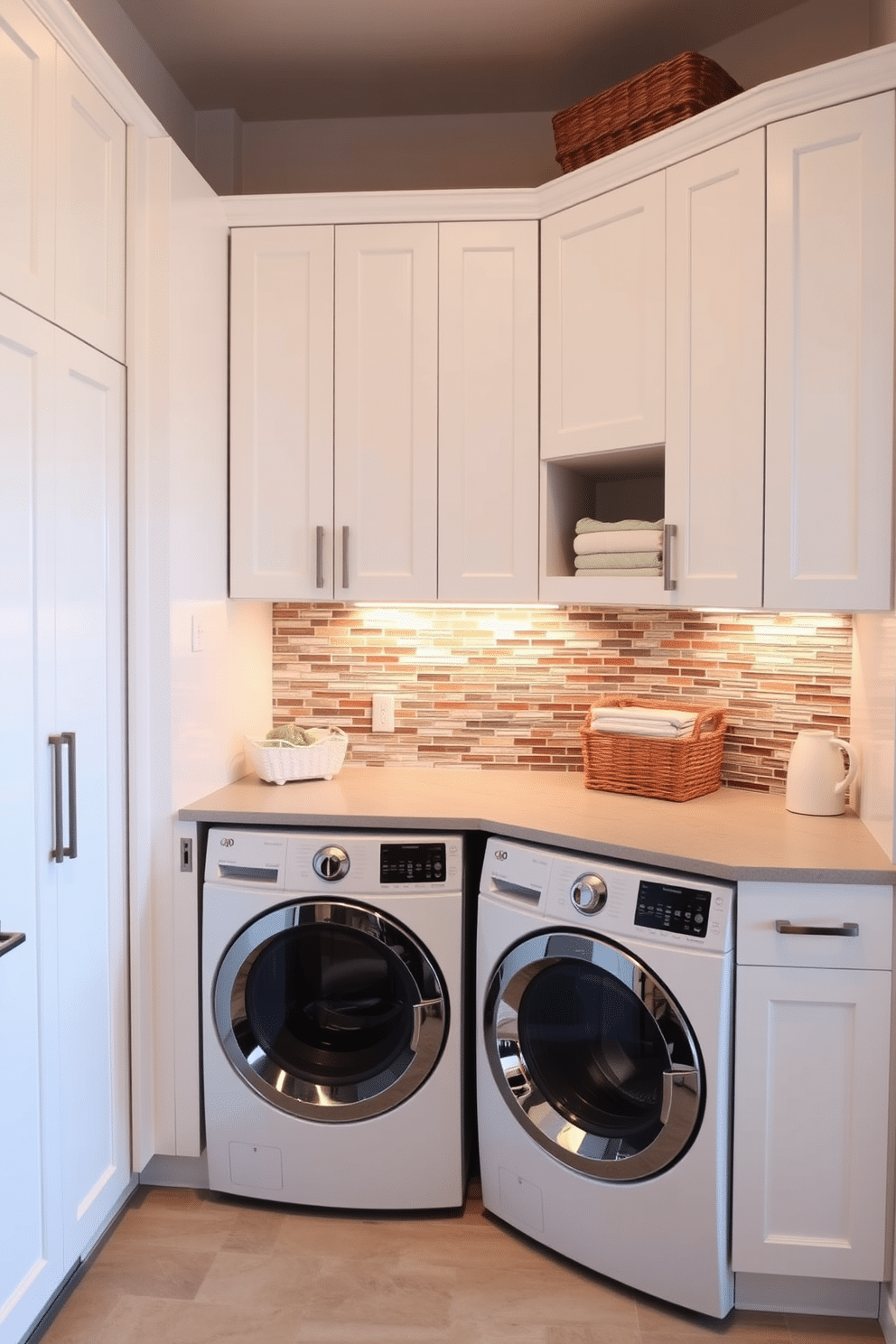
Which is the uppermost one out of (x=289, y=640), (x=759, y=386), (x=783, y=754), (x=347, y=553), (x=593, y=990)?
(x=759, y=386)

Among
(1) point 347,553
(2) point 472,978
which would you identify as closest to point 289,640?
(1) point 347,553

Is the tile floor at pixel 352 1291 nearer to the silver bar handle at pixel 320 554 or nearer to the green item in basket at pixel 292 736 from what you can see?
the green item in basket at pixel 292 736

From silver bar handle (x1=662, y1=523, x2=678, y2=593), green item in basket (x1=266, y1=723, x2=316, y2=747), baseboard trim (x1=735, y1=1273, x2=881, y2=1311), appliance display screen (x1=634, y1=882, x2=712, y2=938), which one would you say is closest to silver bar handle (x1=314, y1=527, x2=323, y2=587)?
green item in basket (x1=266, y1=723, x2=316, y2=747)

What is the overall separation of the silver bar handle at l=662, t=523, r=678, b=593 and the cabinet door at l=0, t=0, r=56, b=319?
136 centimetres

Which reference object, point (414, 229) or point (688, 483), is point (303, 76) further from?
point (688, 483)

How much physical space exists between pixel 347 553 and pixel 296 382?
18.1 inches

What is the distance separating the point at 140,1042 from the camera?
232cm

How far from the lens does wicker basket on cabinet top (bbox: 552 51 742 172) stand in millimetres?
2299

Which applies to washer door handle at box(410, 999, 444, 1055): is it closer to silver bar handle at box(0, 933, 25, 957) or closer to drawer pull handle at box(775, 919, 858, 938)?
drawer pull handle at box(775, 919, 858, 938)

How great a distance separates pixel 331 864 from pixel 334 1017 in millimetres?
371

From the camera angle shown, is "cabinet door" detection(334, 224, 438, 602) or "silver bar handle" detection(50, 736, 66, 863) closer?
"silver bar handle" detection(50, 736, 66, 863)

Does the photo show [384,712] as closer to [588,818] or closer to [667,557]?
[588,818]

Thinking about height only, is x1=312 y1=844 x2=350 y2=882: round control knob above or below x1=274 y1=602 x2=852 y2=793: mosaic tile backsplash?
below

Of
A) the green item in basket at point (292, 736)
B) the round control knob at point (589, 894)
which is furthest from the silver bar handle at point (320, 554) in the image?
the round control knob at point (589, 894)
